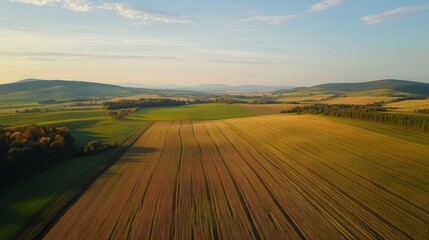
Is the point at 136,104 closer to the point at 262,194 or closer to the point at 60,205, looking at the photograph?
the point at 60,205

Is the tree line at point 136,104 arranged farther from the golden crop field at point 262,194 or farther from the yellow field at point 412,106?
the yellow field at point 412,106

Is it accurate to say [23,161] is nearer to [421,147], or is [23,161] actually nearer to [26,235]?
[26,235]

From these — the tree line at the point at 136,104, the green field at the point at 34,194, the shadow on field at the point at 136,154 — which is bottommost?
the green field at the point at 34,194

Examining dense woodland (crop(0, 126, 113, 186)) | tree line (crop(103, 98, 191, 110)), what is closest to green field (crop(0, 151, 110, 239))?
dense woodland (crop(0, 126, 113, 186))

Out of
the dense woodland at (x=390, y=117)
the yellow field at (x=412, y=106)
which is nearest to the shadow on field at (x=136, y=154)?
the dense woodland at (x=390, y=117)

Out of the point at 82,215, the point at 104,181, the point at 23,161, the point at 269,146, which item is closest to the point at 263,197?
the point at 82,215

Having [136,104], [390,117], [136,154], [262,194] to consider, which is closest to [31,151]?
[136,154]

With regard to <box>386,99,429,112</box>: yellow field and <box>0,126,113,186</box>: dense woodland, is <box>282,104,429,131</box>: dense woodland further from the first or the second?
<box>0,126,113,186</box>: dense woodland
